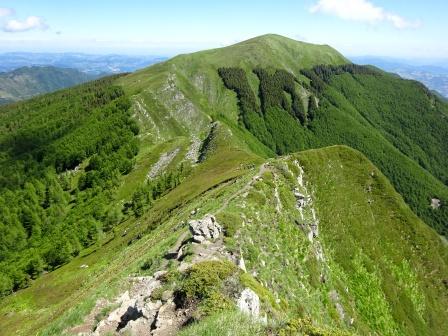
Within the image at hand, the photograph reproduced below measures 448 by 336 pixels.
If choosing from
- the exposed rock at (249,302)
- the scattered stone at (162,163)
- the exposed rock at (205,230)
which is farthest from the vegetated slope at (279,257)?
the scattered stone at (162,163)

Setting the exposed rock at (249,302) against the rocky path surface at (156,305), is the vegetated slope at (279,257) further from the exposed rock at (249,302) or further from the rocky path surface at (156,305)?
the exposed rock at (249,302)

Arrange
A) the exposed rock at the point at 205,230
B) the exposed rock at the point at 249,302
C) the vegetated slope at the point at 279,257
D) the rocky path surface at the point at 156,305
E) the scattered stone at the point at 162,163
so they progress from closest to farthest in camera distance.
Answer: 1. the rocky path surface at the point at 156,305
2. the exposed rock at the point at 249,302
3. the vegetated slope at the point at 279,257
4. the exposed rock at the point at 205,230
5. the scattered stone at the point at 162,163

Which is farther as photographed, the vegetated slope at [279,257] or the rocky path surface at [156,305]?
the vegetated slope at [279,257]

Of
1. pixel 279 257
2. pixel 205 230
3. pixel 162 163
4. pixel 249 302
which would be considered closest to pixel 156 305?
pixel 249 302

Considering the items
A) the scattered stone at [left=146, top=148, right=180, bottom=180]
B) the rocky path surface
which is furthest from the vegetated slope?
the scattered stone at [left=146, top=148, right=180, bottom=180]

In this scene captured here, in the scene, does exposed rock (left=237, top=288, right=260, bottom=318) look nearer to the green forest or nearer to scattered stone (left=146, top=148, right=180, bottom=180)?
the green forest

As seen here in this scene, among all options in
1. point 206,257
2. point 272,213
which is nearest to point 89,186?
point 272,213

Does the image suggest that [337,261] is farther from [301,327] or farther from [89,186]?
[89,186]
